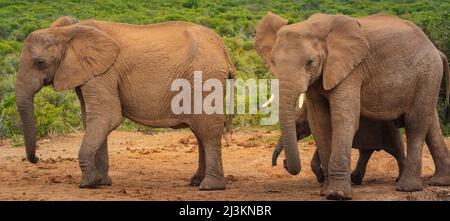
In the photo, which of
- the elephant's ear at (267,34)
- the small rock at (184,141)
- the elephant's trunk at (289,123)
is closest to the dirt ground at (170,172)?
the small rock at (184,141)

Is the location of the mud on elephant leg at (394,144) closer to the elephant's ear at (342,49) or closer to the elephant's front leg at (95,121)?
the elephant's ear at (342,49)

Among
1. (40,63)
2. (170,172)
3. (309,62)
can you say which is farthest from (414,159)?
(40,63)

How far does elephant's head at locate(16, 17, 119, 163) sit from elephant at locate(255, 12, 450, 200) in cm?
164

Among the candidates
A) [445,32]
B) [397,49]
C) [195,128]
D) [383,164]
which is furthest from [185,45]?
[445,32]

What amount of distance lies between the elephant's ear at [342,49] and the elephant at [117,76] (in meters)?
1.36

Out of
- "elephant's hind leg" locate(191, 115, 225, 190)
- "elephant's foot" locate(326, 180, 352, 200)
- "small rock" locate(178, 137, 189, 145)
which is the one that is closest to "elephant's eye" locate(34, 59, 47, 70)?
"elephant's hind leg" locate(191, 115, 225, 190)

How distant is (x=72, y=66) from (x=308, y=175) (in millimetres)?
3045

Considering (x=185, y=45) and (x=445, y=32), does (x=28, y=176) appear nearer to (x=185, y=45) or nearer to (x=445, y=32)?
(x=185, y=45)

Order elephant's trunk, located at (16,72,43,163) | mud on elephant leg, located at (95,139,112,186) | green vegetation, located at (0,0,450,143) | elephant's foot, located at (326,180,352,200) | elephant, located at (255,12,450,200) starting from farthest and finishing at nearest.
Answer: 1. green vegetation, located at (0,0,450,143)
2. mud on elephant leg, located at (95,139,112,186)
3. elephant's trunk, located at (16,72,43,163)
4. elephant's foot, located at (326,180,352,200)
5. elephant, located at (255,12,450,200)

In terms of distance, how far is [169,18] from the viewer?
31.8m

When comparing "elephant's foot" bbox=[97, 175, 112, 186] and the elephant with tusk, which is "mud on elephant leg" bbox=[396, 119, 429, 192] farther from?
"elephant's foot" bbox=[97, 175, 112, 186]

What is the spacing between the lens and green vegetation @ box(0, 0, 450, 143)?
13438 millimetres

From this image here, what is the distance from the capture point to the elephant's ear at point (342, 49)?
25.5 ft

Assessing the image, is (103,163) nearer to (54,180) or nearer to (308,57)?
(54,180)
